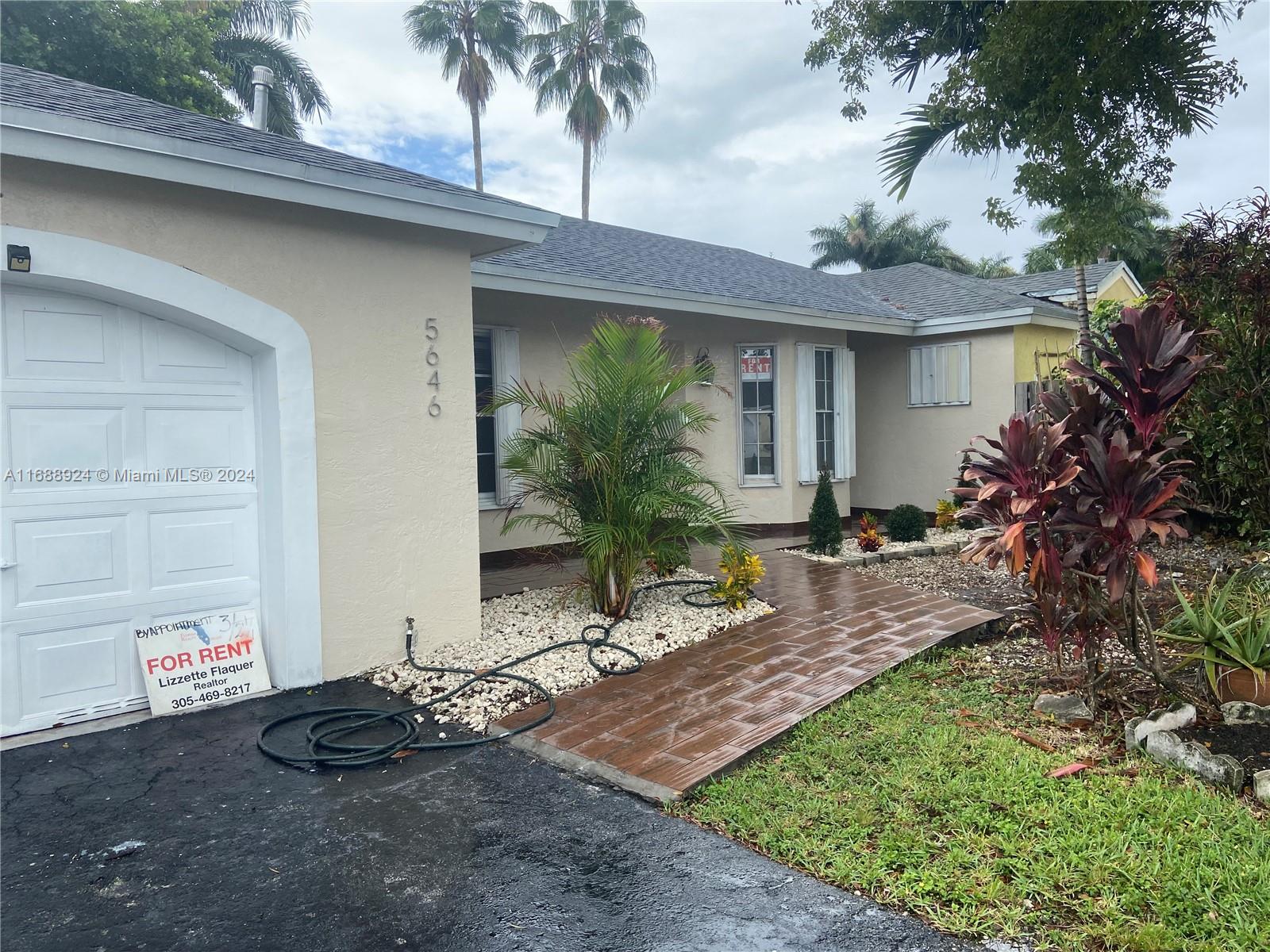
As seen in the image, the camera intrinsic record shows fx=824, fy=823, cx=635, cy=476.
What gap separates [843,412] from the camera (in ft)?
38.7

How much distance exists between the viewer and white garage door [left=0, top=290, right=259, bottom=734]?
4.42 m

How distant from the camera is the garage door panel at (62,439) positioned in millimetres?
4379

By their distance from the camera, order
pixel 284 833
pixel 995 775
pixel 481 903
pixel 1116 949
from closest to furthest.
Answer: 1. pixel 1116 949
2. pixel 481 903
3. pixel 284 833
4. pixel 995 775

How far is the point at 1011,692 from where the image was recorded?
5.00 metres

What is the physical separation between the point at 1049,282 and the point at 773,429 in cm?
910

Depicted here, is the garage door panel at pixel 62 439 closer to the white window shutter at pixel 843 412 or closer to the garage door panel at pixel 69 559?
the garage door panel at pixel 69 559

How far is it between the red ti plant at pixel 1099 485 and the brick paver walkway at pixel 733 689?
53.3 inches

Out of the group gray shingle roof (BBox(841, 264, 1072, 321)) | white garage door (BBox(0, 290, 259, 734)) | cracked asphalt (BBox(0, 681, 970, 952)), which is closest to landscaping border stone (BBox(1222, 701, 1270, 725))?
cracked asphalt (BBox(0, 681, 970, 952))

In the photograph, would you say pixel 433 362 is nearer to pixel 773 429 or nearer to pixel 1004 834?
pixel 1004 834

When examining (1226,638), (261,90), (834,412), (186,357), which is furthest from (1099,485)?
(834,412)

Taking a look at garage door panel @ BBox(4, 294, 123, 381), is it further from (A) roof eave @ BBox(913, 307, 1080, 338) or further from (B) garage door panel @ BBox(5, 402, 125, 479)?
(A) roof eave @ BBox(913, 307, 1080, 338)

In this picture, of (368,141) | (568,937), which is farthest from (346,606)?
(368,141)

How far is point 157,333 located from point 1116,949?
17.8 feet

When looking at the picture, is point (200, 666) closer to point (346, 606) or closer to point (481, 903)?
point (346, 606)
